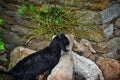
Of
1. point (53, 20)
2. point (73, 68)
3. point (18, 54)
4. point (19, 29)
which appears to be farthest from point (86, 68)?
point (19, 29)

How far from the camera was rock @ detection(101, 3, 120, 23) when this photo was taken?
21.0 feet

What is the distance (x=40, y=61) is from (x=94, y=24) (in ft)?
4.06

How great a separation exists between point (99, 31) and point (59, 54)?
35.0 inches

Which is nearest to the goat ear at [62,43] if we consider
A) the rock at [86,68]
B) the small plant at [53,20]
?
the rock at [86,68]

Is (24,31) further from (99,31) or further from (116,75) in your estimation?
(116,75)

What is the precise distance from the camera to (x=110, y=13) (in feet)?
21.1

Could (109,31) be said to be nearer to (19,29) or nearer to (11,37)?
(19,29)

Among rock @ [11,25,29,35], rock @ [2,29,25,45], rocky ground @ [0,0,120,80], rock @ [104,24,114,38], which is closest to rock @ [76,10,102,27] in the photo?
rocky ground @ [0,0,120,80]

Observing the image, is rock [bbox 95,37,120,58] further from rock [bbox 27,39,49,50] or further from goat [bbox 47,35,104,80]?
rock [bbox 27,39,49,50]

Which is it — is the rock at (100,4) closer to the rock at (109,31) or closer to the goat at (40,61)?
the rock at (109,31)

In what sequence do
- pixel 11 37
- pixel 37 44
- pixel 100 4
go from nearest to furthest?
1. pixel 100 4
2. pixel 37 44
3. pixel 11 37

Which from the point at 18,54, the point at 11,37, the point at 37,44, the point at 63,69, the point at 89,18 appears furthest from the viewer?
the point at 11,37

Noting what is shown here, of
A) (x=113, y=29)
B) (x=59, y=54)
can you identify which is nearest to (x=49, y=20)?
(x=59, y=54)

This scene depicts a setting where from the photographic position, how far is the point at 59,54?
6.18 m
